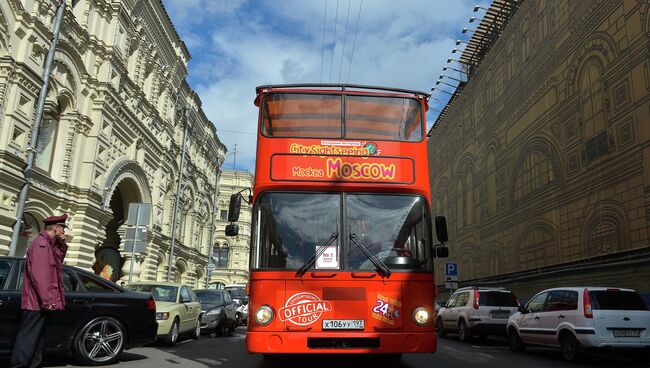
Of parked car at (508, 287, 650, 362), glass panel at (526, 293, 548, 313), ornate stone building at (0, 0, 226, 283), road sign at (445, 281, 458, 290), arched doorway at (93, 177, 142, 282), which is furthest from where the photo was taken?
arched doorway at (93, 177, 142, 282)

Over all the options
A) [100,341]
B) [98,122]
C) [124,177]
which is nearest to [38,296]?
[100,341]

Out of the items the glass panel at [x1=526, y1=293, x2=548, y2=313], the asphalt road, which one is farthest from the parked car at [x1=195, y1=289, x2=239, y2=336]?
the glass panel at [x1=526, y1=293, x2=548, y2=313]

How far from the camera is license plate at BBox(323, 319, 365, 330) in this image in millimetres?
6832

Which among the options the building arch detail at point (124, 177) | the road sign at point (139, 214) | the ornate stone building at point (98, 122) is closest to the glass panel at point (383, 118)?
the road sign at point (139, 214)

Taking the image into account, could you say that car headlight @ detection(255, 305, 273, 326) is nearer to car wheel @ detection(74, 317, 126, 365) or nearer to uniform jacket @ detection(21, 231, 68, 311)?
uniform jacket @ detection(21, 231, 68, 311)

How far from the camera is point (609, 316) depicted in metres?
10.1

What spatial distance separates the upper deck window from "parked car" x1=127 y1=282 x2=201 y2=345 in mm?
5978

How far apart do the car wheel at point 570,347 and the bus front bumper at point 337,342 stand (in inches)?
199

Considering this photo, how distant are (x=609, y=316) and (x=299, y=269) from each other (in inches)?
261

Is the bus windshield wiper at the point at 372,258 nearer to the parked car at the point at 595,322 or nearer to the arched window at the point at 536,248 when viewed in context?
the parked car at the point at 595,322

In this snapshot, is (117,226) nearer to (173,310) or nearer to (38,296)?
(173,310)

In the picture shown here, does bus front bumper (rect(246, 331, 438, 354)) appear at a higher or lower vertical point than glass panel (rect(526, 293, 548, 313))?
lower

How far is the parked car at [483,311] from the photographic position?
1519 cm

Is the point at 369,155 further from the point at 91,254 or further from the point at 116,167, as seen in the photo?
the point at 116,167
